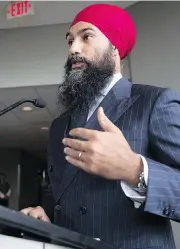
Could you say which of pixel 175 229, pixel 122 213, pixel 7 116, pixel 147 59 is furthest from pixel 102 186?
pixel 7 116

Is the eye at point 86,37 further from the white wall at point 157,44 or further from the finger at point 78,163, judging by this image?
the white wall at point 157,44

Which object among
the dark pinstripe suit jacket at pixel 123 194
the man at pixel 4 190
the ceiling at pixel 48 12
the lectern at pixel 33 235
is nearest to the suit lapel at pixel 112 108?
the dark pinstripe suit jacket at pixel 123 194

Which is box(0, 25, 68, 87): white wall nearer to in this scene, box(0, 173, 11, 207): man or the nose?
the nose

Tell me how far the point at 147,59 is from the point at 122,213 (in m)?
2.00

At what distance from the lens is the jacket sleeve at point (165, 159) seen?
2.23ft

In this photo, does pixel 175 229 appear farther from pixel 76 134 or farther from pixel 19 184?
pixel 19 184

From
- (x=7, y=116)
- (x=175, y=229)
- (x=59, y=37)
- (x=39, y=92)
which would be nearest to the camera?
(x=175, y=229)

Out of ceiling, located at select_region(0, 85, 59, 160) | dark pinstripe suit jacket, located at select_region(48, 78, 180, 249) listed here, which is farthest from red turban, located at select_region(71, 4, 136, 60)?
ceiling, located at select_region(0, 85, 59, 160)

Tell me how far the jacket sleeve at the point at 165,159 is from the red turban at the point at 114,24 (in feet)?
1.11

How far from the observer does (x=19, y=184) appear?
22.7 ft

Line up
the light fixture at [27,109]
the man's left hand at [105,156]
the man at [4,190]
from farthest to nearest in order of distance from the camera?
the man at [4,190], the light fixture at [27,109], the man's left hand at [105,156]

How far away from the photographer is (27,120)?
4.55 m

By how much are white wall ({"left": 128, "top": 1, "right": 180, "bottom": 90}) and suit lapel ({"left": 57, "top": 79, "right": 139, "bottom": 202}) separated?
1631 mm

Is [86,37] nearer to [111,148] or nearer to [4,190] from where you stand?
[111,148]
